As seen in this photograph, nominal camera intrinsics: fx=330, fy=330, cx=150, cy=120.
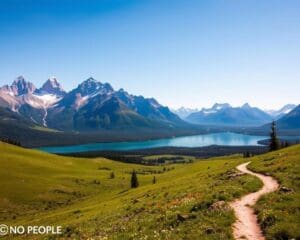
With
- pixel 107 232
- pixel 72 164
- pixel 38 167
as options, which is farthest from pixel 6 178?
pixel 107 232

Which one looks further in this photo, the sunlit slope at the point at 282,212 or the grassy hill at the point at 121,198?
the grassy hill at the point at 121,198

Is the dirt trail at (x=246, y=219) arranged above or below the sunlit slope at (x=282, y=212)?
below

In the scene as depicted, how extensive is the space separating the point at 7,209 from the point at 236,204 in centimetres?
9726

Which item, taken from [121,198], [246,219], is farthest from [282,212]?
[121,198]

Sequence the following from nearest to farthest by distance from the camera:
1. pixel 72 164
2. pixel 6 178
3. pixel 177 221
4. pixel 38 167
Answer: pixel 177 221, pixel 6 178, pixel 38 167, pixel 72 164

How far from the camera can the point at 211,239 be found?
54.1 feet

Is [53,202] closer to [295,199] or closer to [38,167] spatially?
[38,167]

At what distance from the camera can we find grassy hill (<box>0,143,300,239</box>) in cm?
2059

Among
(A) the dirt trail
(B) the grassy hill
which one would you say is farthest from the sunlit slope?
(B) the grassy hill

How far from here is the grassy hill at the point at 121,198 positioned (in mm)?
20594

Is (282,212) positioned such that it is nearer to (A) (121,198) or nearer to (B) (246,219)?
(B) (246,219)

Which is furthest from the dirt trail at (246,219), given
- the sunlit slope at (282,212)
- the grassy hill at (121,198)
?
the grassy hill at (121,198)

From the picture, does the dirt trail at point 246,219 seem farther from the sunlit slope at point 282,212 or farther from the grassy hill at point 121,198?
the grassy hill at point 121,198

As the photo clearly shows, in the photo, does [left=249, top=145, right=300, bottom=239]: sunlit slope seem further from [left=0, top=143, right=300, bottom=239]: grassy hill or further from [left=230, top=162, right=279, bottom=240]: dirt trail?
[left=0, top=143, right=300, bottom=239]: grassy hill
